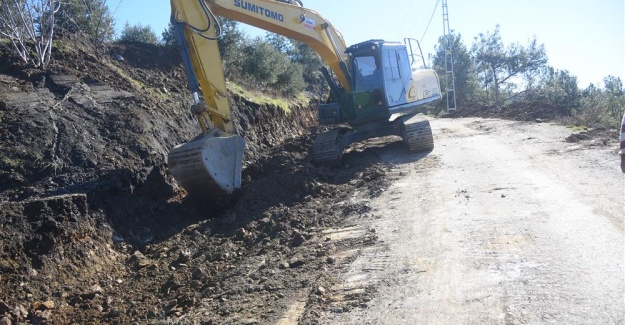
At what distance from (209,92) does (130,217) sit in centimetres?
259

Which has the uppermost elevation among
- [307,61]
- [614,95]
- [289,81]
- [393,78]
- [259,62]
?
[307,61]

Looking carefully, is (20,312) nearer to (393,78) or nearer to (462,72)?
Result: (393,78)

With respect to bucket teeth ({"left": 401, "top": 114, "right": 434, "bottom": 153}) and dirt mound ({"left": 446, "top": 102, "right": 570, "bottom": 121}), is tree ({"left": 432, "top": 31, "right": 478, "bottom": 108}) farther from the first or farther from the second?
bucket teeth ({"left": 401, "top": 114, "right": 434, "bottom": 153})

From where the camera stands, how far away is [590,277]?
4883 mm

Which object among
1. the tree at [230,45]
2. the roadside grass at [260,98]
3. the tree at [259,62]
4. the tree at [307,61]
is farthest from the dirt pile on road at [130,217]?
the tree at [307,61]

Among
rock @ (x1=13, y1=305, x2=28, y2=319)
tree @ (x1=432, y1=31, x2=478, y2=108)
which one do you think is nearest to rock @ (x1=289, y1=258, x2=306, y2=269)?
rock @ (x1=13, y1=305, x2=28, y2=319)

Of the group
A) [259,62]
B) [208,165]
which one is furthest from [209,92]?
[259,62]

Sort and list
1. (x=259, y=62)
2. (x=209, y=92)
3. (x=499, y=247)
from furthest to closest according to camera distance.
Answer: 1. (x=259, y=62)
2. (x=209, y=92)
3. (x=499, y=247)

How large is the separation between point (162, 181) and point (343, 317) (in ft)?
19.1

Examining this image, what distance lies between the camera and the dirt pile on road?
18.4 feet

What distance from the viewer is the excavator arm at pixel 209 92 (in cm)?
864

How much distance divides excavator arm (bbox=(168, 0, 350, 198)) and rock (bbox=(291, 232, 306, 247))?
226 centimetres

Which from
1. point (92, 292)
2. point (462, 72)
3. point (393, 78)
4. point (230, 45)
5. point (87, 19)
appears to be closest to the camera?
point (92, 292)

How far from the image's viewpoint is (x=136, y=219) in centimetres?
838
